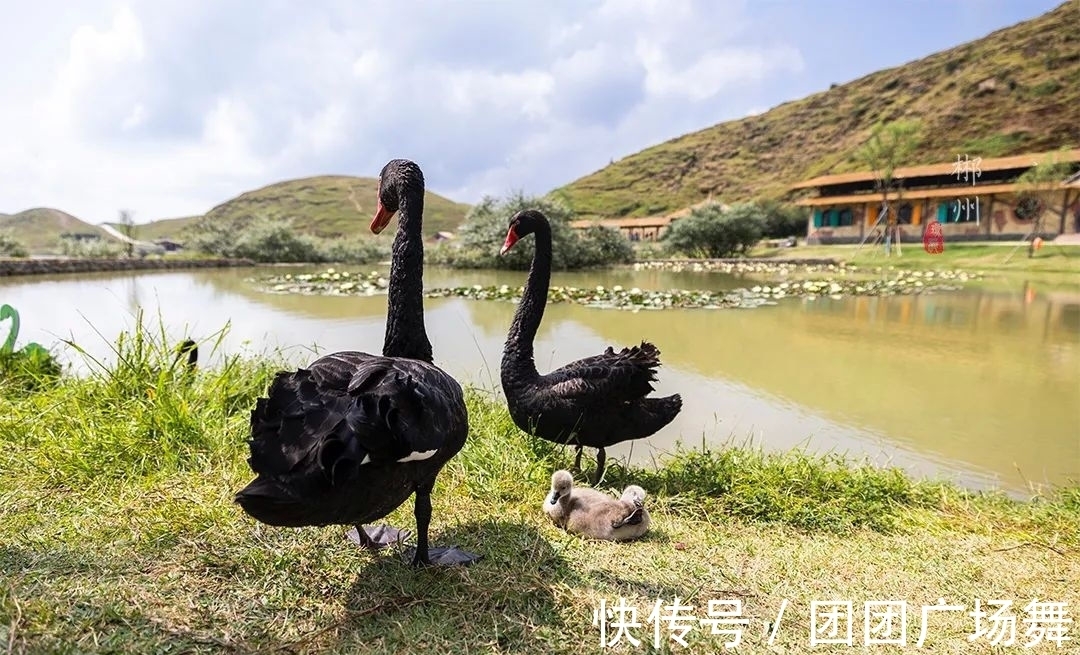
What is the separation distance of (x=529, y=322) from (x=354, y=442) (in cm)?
225

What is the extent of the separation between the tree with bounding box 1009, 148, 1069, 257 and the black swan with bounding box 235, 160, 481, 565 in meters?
30.6

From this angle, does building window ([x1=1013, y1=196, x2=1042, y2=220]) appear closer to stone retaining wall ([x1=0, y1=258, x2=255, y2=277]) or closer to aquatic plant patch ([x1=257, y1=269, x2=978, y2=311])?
aquatic plant patch ([x1=257, y1=269, x2=978, y2=311])

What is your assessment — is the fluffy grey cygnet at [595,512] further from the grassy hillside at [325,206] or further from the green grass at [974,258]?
the grassy hillside at [325,206]

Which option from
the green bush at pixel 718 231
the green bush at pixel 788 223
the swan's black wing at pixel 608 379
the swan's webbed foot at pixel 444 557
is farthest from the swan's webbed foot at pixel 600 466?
the green bush at pixel 788 223

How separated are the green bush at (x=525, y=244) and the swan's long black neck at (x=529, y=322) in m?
19.0

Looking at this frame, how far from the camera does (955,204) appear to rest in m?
25.1

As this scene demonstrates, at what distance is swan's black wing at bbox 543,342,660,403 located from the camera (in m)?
3.38

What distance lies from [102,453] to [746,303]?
1284 cm

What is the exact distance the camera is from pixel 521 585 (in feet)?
7.04

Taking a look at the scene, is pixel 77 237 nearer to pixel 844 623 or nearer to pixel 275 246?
pixel 275 246

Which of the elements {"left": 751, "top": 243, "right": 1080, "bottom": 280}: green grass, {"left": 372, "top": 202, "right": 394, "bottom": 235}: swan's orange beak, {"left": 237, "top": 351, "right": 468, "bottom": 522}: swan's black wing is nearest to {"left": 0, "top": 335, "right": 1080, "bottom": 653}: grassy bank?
{"left": 237, "top": 351, "right": 468, "bottom": 522}: swan's black wing

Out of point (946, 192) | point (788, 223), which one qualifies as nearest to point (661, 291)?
point (946, 192)

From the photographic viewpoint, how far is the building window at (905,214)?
3057 centimetres

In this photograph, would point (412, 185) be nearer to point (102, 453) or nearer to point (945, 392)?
point (102, 453)
